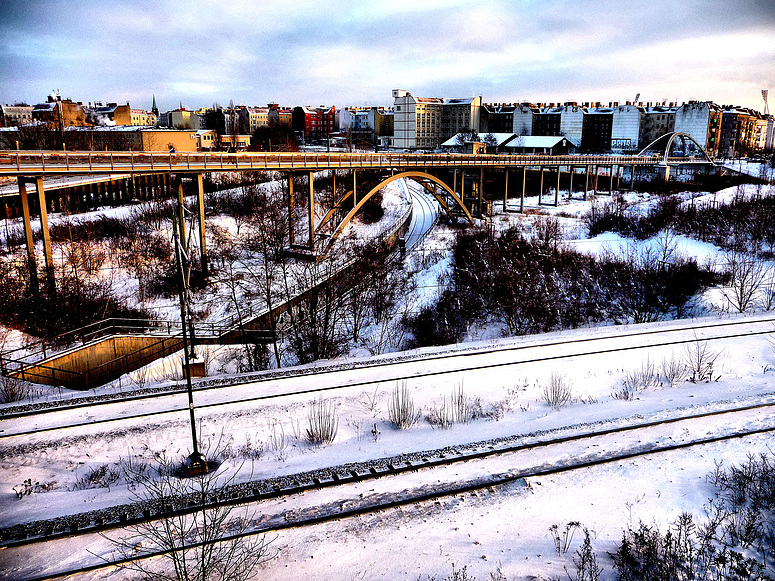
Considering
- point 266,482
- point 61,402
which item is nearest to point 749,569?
point 266,482

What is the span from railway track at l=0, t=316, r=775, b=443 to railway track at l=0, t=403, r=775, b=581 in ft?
11.7

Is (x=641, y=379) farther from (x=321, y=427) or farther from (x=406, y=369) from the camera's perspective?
(x=321, y=427)

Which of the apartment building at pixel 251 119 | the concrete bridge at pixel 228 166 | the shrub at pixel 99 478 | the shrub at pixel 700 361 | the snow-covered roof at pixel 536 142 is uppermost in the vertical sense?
the apartment building at pixel 251 119

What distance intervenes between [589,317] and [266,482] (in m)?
19.8

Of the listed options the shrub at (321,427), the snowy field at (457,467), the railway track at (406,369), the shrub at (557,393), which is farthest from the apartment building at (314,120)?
the shrub at (321,427)

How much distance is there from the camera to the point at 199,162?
2784 cm

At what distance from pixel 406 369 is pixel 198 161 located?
19.7m

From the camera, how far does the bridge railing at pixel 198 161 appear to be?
896 inches

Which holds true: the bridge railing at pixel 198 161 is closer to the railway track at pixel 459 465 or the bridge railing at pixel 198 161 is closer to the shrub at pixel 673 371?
the railway track at pixel 459 465

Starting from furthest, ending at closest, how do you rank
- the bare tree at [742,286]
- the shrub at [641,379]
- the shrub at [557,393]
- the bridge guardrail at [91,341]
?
the bare tree at [742,286] < the bridge guardrail at [91,341] < the shrub at [641,379] < the shrub at [557,393]

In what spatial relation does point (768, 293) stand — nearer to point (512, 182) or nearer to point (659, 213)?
point (659, 213)

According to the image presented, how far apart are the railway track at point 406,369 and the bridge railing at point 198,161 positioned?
14.5 meters

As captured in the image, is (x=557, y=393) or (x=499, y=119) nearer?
(x=557, y=393)

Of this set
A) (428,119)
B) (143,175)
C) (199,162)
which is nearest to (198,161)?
(199,162)
